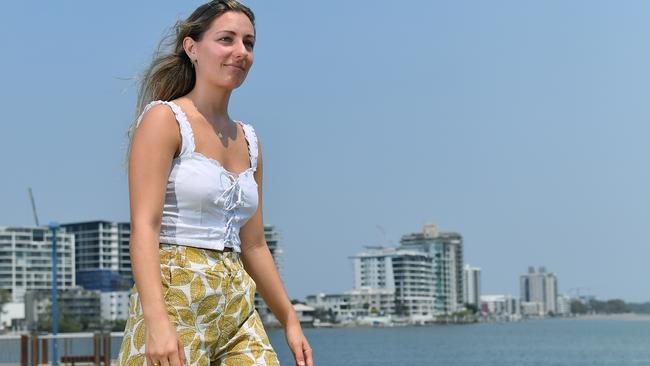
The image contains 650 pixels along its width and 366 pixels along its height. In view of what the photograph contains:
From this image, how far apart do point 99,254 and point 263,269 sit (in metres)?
159

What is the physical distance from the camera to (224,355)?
9.64 ft

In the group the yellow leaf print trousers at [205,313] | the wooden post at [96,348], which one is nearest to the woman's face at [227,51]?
the yellow leaf print trousers at [205,313]

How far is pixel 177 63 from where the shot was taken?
3137mm

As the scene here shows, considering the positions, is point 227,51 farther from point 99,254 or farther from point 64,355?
point 99,254

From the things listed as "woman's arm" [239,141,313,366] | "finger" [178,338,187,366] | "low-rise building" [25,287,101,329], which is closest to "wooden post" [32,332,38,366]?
"woman's arm" [239,141,313,366]

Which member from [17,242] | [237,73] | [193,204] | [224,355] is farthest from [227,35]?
[17,242]

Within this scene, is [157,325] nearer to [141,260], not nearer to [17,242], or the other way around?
[141,260]

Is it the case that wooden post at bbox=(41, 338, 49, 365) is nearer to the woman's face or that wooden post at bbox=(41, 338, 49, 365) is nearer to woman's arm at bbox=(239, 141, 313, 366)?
woman's arm at bbox=(239, 141, 313, 366)

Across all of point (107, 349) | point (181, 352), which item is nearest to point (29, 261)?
point (107, 349)

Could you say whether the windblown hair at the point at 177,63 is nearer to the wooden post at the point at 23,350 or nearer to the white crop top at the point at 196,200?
the white crop top at the point at 196,200

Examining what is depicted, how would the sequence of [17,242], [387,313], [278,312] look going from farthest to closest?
[387,313] < [17,242] < [278,312]

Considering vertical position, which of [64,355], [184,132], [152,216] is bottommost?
[64,355]

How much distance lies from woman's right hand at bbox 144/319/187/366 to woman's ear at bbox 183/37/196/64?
2.44 ft

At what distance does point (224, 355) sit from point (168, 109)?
640mm
